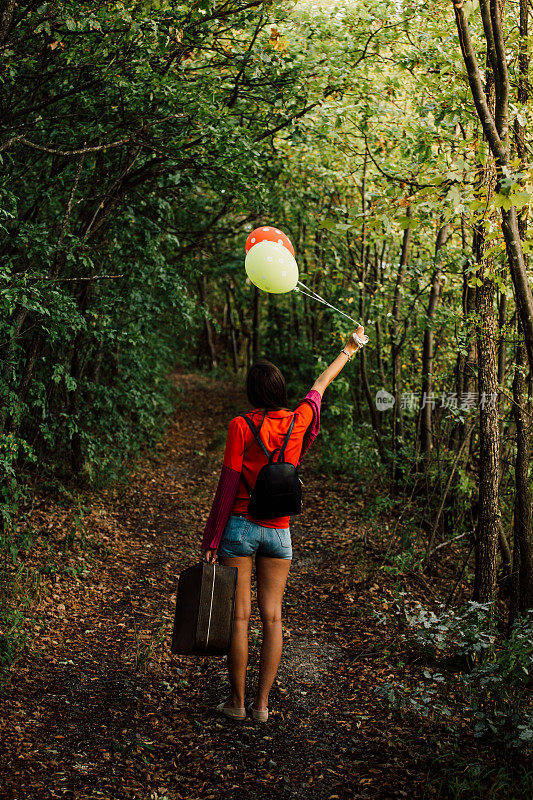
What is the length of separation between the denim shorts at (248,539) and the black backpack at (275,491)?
0.10 m

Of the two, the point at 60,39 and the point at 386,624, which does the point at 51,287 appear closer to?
the point at 60,39

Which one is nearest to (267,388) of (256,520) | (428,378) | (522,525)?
(256,520)

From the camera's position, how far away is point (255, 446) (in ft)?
12.0

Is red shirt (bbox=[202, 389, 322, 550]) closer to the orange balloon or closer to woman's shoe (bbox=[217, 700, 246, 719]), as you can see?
woman's shoe (bbox=[217, 700, 246, 719])

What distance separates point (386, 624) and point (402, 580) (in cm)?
122

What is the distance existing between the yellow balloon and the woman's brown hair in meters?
0.63

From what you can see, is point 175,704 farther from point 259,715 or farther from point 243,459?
point 243,459

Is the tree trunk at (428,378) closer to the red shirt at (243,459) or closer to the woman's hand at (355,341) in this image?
the woman's hand at (355,341)

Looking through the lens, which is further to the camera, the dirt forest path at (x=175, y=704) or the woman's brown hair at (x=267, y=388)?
the woman's brown hair at (x=267, y=388)

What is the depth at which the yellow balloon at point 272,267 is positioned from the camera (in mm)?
3992

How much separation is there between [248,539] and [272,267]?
5.40 ft

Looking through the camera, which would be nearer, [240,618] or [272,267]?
[240,618]

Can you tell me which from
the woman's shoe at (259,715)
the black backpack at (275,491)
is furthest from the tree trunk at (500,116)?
the woman's shoe at (259,715)

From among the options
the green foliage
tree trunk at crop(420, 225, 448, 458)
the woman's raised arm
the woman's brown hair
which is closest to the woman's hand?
the woman's raised arm
